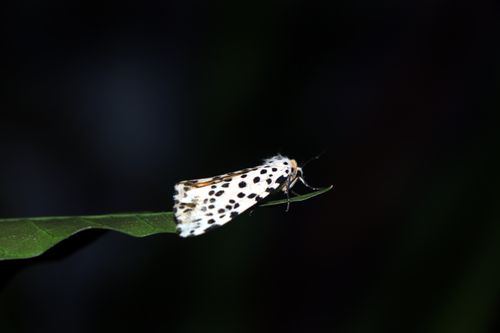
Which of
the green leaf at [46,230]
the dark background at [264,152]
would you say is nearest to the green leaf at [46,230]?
the green leaf at [46,230]

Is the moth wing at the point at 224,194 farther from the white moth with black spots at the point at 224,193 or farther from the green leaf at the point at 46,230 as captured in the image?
the green leaf at the point at 46,230

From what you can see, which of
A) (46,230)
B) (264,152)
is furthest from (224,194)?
(264,152)

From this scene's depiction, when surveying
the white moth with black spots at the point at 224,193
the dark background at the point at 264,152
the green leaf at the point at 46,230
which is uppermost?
the dark background at the point at 264,152

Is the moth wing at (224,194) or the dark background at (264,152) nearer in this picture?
the moth wing at (224,194)

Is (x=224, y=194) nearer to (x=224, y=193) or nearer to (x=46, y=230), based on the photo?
(x=224, y=193)

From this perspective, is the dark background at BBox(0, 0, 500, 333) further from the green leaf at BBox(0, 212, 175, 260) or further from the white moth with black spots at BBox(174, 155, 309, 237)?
the green leaf at BBox(0, 212, 175, 260)

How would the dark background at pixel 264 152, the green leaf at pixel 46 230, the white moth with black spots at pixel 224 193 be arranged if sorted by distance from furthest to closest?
the dark background at pixel 264 152
the white moth with black spots at pixel 224 193
the green leaf at pixel 46 230
